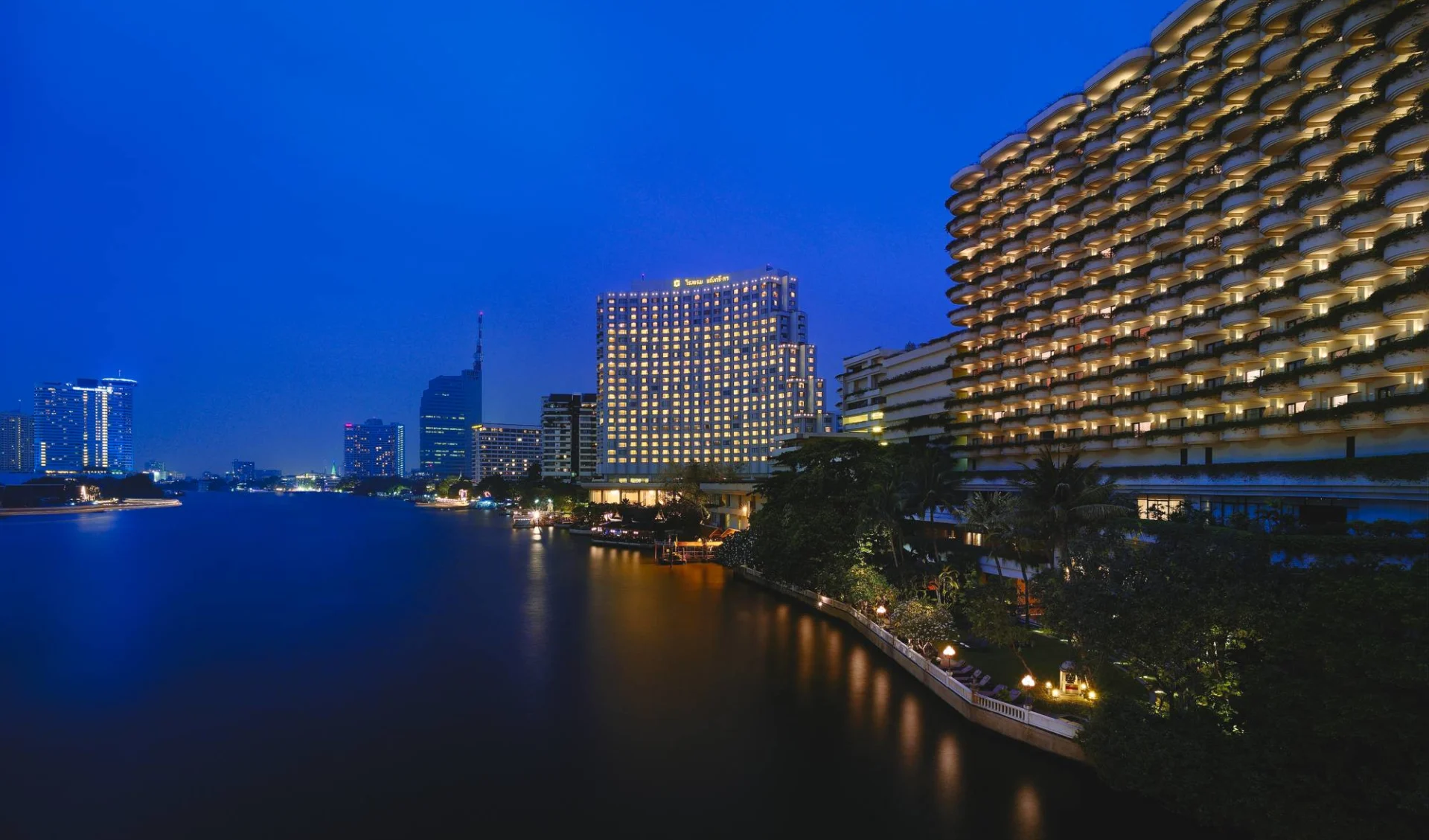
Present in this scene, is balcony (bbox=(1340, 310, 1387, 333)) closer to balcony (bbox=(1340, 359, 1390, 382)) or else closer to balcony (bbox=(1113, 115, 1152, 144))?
balcony (bbox=(1340, 359, 1390, 382))

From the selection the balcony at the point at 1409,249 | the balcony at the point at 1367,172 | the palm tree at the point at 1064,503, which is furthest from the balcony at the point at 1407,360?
the palm tree at the point at 1064,503

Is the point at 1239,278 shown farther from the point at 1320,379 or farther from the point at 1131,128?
the point at 1131,128

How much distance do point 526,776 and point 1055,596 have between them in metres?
18.3

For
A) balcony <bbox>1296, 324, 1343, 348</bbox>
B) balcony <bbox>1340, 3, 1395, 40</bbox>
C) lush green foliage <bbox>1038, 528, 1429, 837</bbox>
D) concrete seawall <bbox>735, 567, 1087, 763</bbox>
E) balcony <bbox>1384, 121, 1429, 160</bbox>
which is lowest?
concrete seawall <bbox>735, 567, 1087, 763</bbox>

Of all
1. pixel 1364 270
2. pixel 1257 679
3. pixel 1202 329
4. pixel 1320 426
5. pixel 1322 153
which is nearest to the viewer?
pixel 1257 679

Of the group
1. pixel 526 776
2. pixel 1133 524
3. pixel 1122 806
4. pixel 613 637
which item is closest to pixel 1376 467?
pixel 1133 524

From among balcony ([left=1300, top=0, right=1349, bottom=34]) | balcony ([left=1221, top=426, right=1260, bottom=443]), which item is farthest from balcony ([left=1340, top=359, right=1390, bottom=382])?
balcony ([left=1300, top=0, right=1349, bottom=34])

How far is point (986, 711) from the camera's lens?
29.2 metres

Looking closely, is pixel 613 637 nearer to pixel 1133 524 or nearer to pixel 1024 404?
pixel 1133 524

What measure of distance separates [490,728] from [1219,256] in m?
49.4

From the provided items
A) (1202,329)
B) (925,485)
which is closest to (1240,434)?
(1202,329)

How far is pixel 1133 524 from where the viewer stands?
33000mm

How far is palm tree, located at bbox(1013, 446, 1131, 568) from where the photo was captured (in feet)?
104

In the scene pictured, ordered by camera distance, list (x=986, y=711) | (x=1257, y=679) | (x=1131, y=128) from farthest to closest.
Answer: (x=1131, y=128) → (x=986, y=711) → (x=1257, y=679)
